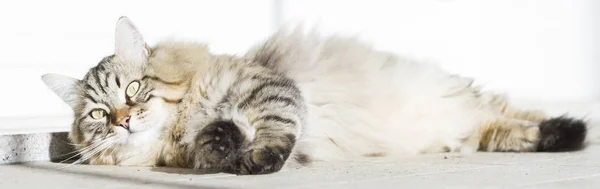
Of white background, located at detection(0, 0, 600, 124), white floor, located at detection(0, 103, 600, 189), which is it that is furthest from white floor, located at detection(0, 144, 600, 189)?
white background, located at detection(0, 0, 600, 124)

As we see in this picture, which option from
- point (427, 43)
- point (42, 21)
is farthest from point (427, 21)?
point (42, 21)

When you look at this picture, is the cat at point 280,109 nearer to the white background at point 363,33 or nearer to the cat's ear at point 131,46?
the cat's ear at point 131,46

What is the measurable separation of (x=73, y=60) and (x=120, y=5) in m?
0.28

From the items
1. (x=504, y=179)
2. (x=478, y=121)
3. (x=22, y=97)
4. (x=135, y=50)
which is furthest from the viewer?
(x=22, y=97)

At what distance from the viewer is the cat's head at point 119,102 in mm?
2521

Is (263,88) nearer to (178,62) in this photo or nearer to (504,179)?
(178,62)

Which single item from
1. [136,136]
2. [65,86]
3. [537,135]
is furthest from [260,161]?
[537,135]

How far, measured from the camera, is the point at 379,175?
2271mm

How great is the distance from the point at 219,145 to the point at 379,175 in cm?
39

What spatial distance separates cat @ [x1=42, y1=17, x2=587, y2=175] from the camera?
239cm

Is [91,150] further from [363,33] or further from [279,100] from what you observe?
[363,33]

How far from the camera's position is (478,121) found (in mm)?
2945

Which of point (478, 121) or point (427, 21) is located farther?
point (427, 21)

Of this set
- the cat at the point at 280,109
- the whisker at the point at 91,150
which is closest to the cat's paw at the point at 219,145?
the cat at the point at 280,109
